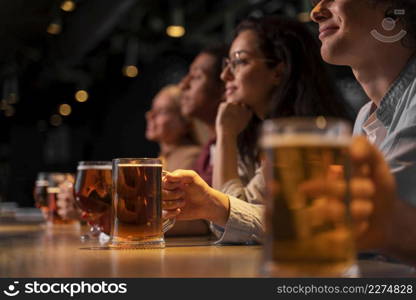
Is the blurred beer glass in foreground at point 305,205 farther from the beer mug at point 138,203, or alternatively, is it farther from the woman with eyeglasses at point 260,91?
the woman with eyeglasses at point 260,91

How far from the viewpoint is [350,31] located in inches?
59.0

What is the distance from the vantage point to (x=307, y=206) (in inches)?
28.0

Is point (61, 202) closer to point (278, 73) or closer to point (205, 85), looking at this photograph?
point (278, 73)

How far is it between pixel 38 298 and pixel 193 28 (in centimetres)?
828

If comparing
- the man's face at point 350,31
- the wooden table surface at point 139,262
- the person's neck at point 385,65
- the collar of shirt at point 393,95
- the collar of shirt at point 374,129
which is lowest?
the wooden table surface at point 139,262

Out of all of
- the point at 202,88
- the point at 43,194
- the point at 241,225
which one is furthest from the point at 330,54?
the point at 202,88

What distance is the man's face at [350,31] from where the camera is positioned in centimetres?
150

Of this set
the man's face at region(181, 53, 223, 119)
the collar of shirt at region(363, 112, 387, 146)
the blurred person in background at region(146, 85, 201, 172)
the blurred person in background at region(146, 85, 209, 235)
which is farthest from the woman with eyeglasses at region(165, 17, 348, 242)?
the blurred person in background at region(146, 85, 201, 172)

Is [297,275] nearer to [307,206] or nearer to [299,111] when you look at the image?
[307,206]

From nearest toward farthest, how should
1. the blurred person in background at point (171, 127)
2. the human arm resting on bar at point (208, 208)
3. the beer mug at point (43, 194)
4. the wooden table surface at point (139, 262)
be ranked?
the wooden table surface at point (139, 262), the human arm resting on bar at point (208, 208), the beer mug at point (43, 194), the blurred person in background at point (171, 127)

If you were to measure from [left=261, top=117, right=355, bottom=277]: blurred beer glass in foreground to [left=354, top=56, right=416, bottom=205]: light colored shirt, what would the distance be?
0.46m

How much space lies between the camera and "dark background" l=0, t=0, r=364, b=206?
734 cm

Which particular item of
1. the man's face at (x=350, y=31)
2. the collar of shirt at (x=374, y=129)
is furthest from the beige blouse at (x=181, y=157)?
the man's face at (x=350, y=31)

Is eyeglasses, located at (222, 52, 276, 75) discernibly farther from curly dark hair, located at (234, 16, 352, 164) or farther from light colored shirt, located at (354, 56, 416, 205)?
light colored shirt, located at (354, 56, 416, 205)
